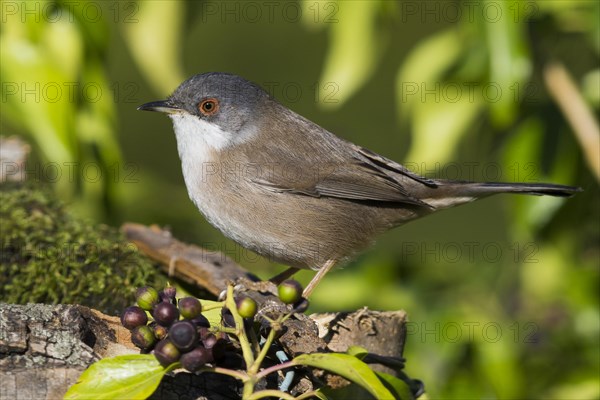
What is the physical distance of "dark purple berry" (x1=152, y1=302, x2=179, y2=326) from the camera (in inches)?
91.3

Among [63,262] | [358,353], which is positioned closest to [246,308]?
[358,353]

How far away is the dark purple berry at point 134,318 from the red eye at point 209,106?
256cm

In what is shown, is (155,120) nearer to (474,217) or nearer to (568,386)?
(474,217)

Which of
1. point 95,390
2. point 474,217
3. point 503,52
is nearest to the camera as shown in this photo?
point 95,390

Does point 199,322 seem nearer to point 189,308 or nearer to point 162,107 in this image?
point 189,308

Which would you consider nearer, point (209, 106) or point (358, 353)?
point (358, 353)

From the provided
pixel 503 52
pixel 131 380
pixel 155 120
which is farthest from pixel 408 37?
pixel 131 380

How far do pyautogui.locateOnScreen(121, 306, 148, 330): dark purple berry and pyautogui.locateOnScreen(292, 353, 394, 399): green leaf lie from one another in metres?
0.52

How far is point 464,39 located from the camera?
446 centimetres

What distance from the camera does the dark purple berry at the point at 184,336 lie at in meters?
2.18

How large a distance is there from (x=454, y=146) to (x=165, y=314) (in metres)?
2.92

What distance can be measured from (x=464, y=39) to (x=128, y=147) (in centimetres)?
632

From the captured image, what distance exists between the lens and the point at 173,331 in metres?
2.20

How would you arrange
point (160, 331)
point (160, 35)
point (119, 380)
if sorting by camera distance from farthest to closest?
1. point (160, 35)
2. point (160, 331)
3. point (119, 380)
